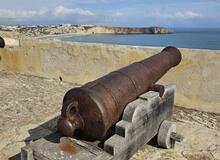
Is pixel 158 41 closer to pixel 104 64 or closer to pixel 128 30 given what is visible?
pixel 104 64

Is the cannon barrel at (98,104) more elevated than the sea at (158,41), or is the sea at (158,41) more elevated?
the cannon barrel at (98,104)

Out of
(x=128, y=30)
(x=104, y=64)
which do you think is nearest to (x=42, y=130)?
(x=104, y=64)

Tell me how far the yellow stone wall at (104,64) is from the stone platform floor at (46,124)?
264 mm

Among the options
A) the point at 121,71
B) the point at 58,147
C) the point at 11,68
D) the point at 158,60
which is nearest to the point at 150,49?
the point at 158,60

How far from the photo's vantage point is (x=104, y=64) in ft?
22.0

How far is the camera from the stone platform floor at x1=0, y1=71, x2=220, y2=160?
3.72 metres

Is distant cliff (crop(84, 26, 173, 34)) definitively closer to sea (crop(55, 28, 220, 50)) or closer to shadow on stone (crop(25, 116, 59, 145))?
sea (crop(55, 28, 220, 50))

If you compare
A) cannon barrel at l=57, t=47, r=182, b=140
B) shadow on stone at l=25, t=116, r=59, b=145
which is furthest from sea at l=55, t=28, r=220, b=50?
cannon barrel at l=57, t=47, r=182, b=140

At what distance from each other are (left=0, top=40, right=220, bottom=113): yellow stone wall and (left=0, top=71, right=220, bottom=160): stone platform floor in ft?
0.87

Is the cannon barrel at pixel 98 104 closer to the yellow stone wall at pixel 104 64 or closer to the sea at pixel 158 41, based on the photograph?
the yellow stone wall at pixel 104 64

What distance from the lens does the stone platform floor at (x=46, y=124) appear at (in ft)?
12.2

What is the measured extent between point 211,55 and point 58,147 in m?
3.60

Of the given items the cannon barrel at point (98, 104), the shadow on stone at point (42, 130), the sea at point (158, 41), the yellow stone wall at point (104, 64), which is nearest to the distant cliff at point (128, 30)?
the sea at point (158, 41)

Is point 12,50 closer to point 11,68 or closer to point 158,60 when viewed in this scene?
point 11,68
